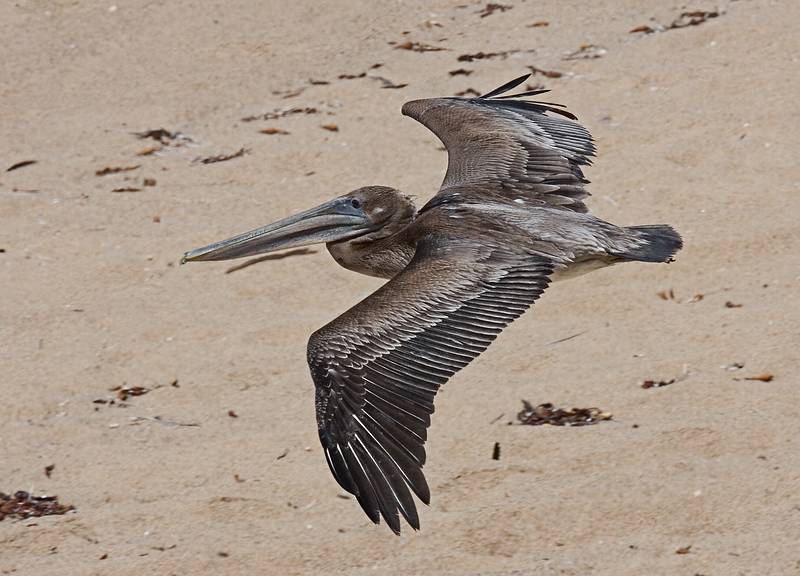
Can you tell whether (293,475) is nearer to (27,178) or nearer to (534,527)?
(534,527)

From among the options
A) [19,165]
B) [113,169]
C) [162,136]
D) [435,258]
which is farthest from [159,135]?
[435,258]

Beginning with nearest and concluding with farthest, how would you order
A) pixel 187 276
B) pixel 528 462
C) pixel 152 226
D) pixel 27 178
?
pixel 528 462, pixel 187 276, pixel 152 226, pixel 27 178

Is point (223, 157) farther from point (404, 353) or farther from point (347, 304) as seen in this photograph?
point (404, 353)

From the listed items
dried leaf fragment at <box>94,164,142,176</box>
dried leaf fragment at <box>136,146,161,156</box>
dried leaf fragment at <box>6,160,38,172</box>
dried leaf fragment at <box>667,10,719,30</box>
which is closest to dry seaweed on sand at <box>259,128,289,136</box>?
dried leaf fragment at <box>136,146,161,156</box>

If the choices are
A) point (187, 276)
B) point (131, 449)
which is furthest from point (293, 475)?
point (187, 276)

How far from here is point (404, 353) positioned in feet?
17.6

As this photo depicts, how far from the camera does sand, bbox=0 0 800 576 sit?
229 inches

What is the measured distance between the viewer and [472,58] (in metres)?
9.68

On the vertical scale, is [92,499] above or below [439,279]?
below

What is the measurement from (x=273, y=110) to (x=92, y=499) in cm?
383

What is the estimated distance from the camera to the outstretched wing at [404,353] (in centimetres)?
494

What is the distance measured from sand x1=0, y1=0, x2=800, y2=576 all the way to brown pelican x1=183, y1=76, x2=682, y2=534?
0.67m

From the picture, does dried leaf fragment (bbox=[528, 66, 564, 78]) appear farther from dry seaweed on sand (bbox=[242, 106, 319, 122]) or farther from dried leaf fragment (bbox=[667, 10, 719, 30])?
dry seaweed on sand (bbox=[242, 106, 319, 122])

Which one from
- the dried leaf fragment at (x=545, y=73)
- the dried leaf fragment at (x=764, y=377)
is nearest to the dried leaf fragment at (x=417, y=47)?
the dried leaf fragment at (x=545, y=73)
